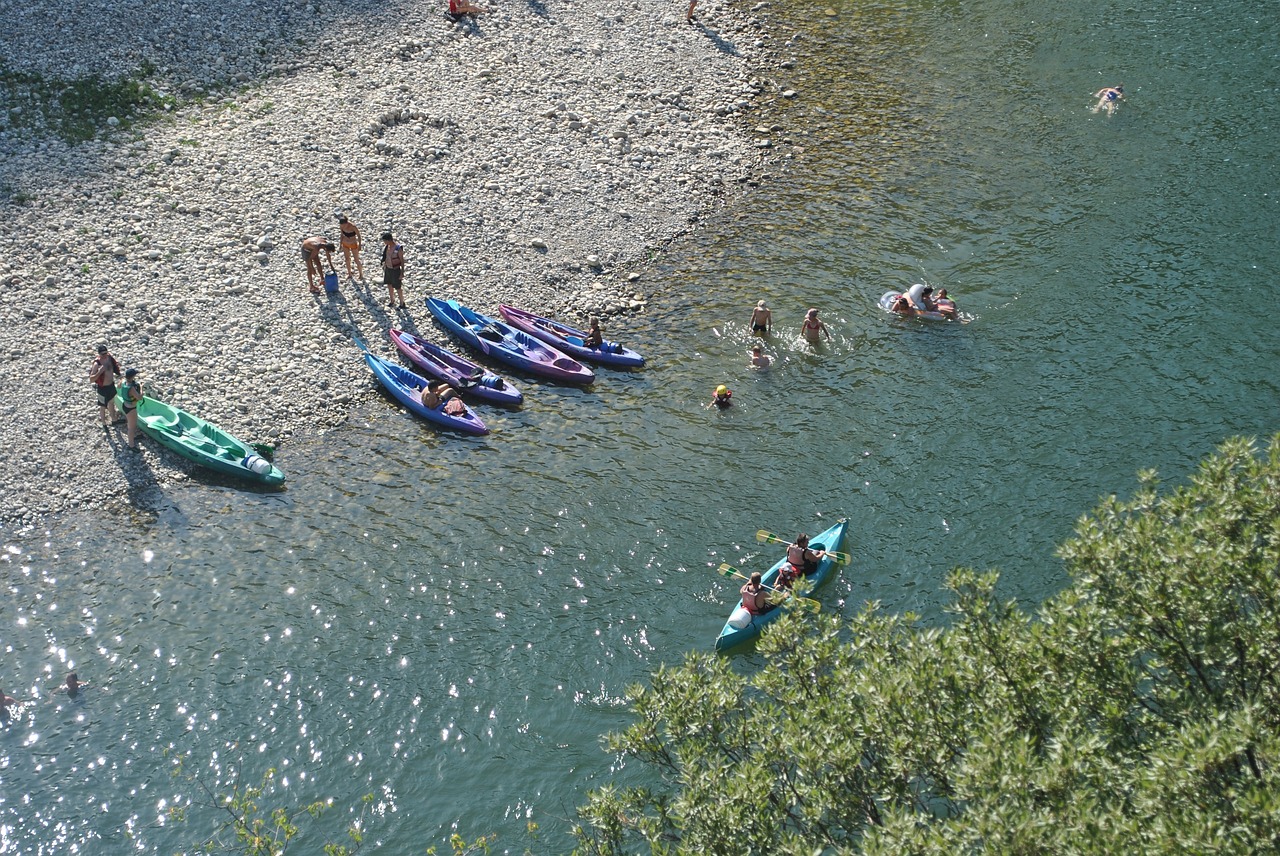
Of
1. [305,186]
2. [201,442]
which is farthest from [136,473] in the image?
[305,186]

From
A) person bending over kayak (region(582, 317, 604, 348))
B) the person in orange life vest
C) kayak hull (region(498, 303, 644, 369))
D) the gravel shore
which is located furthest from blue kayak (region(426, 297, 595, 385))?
the person in orange life vest

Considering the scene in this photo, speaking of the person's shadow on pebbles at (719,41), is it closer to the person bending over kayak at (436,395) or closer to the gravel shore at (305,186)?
the gravel shore at (305,186)

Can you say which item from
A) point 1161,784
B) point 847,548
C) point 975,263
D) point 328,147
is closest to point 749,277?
point 975,263

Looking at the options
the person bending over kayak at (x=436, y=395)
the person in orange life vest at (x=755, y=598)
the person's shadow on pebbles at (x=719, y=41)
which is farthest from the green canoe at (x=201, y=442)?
the person's shadow on pebbles at (x=719, y=41)

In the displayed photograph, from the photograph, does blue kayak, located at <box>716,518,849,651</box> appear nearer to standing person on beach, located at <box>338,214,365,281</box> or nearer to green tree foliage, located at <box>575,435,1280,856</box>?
green tree foliage, located at <box>575,435,1280,856</box>

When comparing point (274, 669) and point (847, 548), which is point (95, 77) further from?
point (847, 548)

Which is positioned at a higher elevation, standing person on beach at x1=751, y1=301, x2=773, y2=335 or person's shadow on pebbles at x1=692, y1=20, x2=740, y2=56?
person's shadow on pebbles at x1=692, y1=20, x2=740, y2=56
